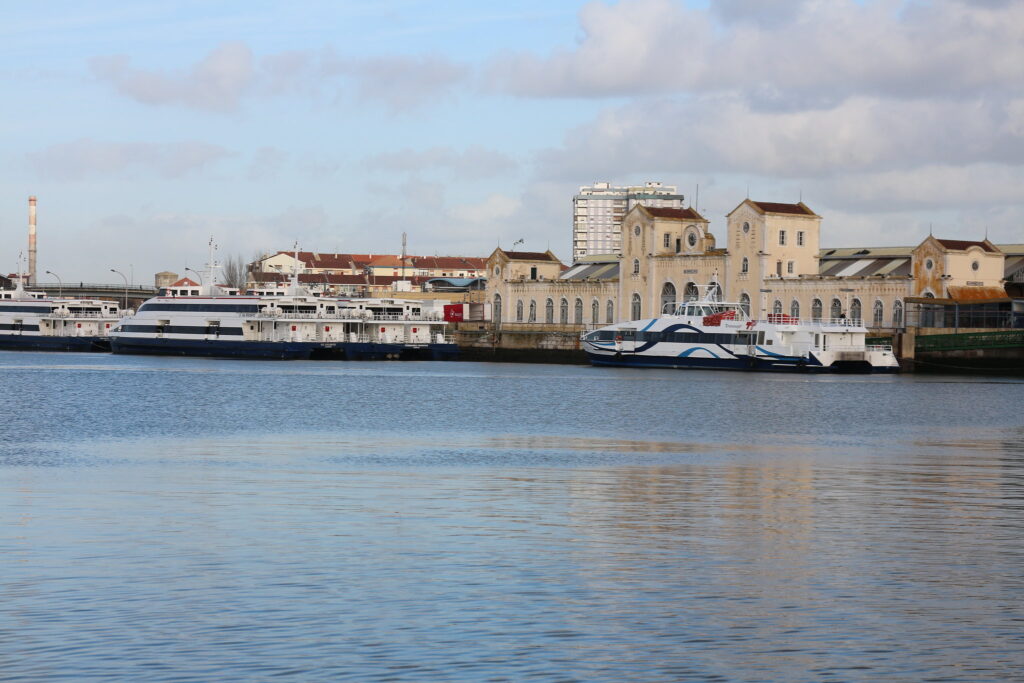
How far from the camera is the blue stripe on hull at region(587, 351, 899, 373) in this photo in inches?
3634

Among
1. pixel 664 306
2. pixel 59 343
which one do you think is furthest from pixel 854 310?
pixel 59 343

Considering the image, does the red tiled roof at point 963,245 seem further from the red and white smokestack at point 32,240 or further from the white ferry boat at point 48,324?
the red and white smokestack at point 32,240

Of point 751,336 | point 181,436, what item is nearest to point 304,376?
point 751,336

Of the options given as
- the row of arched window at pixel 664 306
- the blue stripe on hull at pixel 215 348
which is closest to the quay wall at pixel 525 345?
the row of arched window at pixel 664 306

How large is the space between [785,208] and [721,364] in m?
20.7

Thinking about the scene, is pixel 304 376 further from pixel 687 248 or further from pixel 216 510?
pixel 216 510

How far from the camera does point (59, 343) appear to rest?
13112cm

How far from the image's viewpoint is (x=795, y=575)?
18.4 metres

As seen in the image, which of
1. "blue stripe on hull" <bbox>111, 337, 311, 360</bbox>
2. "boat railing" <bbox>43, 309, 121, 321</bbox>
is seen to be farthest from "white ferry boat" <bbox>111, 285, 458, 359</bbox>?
"boat railing" <bbox>43, 309, 121, 321</bbox>

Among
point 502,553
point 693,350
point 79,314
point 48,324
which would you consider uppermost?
point 79,314

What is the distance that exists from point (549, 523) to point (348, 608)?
7.06m

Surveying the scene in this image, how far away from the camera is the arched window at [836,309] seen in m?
105

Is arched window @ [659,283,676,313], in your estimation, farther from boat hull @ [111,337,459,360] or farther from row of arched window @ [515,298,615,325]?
boat hull @ [111,337,459,360]

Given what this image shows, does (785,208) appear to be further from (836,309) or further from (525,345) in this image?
(525,345)
